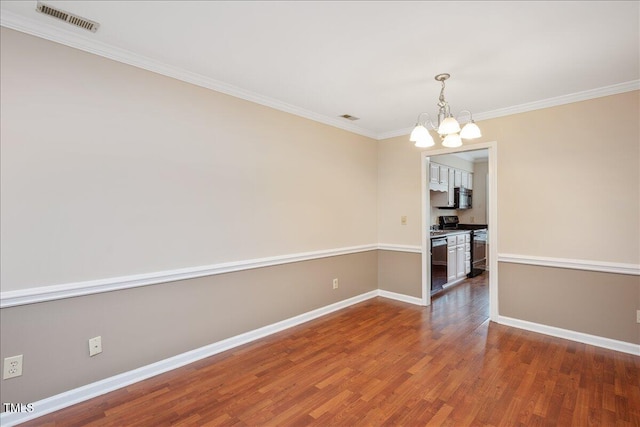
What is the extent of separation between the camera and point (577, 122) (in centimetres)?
310

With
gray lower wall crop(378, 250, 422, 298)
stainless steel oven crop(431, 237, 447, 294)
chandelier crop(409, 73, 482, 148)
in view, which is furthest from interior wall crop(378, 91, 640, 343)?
chandelier crop(409, 73, 482, 148)

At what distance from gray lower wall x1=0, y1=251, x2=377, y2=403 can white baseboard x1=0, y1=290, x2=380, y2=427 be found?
0.13 feet

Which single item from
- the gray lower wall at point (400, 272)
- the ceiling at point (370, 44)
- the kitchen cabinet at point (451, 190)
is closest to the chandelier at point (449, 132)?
the ceiling at point (370, 44)

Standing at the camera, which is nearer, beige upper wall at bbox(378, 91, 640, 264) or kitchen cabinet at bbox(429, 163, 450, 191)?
beige upper wall at bbox(378, 91, 640, 264)

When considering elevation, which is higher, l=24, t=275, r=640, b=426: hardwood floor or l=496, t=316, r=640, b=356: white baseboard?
l=496, t=316, r=640, b=356: white baseboard

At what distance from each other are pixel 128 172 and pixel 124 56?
86 centimetres

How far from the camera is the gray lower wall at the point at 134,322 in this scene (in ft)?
6.37

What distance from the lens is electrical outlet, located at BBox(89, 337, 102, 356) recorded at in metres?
2.14

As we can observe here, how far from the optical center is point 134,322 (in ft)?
7.68

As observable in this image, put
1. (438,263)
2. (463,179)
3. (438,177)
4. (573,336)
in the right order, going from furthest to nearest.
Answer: (463,179) → (438,177) → (438,263) → (573,336)

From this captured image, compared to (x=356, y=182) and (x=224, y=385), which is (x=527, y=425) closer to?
(x=224, y=385)

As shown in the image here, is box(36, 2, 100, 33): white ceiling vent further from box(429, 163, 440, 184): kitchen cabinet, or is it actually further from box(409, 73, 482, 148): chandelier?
box(429, 163, 440, 184): kitchen cabinet

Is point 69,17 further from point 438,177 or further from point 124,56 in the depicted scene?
point 438,177

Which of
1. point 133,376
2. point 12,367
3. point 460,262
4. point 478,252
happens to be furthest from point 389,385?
point 478,252
